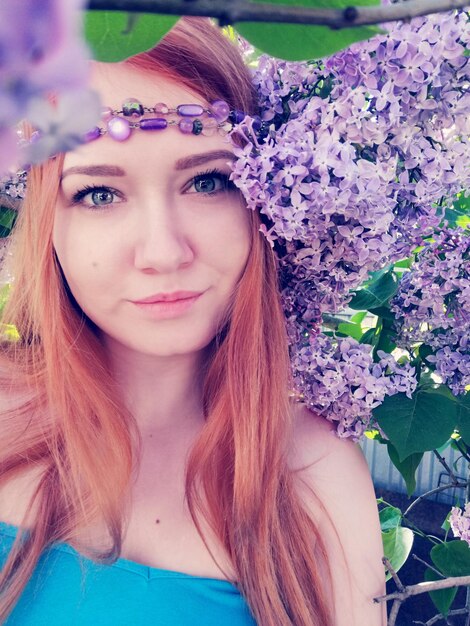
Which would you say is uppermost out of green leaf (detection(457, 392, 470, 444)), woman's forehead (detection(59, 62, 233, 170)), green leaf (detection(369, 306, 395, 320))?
woman's forehead (detection(59, 62, 233, 170))

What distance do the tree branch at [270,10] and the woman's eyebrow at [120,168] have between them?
705mm

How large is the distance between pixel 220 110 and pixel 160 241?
215 mm

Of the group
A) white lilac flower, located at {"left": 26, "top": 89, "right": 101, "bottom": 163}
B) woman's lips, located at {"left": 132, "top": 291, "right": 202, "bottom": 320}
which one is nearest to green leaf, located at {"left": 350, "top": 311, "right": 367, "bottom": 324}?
woman's lips, located at {"left": 132, "top": 291, "right": 202, "bottom": 320}

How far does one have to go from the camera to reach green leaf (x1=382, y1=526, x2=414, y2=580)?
1.18 m

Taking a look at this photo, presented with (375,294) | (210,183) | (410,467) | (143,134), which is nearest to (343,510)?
(410,467)

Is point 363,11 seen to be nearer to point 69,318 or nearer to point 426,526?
point 69,318

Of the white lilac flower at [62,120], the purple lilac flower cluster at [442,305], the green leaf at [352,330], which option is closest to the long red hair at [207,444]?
the purple lilac flower cluster at [442,305]

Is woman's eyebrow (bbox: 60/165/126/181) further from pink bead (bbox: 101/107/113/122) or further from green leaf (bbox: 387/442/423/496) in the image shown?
green leaf (bbox: 387/442/423/496)

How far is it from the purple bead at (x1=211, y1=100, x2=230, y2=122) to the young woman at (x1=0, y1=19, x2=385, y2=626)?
2 centimetres

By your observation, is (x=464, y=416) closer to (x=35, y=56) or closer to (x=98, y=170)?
(x=98, y=170)

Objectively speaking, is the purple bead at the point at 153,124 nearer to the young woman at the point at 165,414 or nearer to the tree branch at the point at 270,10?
the young woman at the point at 165,414

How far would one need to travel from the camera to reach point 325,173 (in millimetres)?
718

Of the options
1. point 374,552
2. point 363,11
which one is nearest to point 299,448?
point 374,552

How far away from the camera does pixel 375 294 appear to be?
1034 millimetres
